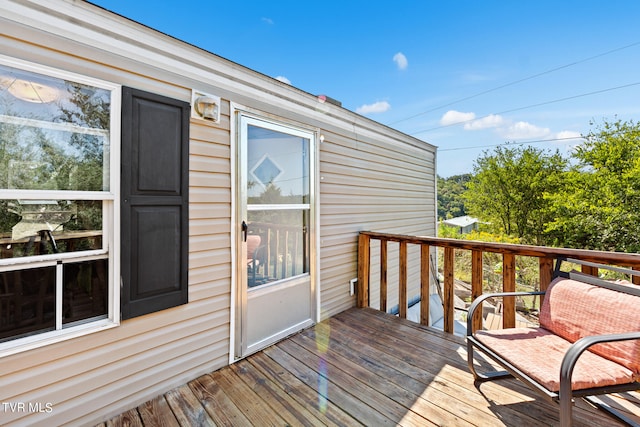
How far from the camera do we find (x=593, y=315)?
5.46 feet

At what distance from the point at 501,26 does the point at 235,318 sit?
8.73m

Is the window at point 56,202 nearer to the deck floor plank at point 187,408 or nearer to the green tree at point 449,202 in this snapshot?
the deck floor plank at point 187,408

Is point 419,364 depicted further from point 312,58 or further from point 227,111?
point 312,58

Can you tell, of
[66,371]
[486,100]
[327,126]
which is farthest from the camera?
[486,100]

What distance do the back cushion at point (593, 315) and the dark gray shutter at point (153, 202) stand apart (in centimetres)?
263

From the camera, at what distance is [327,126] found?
3.36 meters

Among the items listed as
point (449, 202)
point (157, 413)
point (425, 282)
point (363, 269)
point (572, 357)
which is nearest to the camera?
point (572, 357)

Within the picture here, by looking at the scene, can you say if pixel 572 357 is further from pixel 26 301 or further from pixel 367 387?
pixel 26 301

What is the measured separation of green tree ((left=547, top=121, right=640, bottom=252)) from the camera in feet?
38.1

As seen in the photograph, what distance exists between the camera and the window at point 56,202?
4.72 feet

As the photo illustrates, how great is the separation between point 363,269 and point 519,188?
15297mm

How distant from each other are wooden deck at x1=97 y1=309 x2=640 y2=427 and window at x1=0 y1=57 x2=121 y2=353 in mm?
800

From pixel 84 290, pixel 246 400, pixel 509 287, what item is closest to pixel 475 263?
pixel 509 287

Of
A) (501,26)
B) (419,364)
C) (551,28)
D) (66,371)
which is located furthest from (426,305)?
(551,28)
